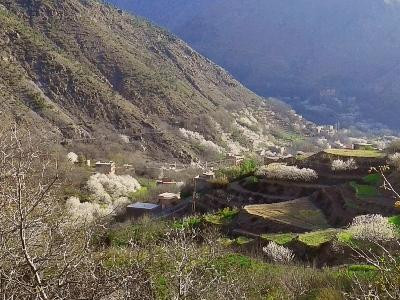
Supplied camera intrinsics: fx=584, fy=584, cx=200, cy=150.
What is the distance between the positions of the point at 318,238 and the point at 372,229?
1607 millimetres

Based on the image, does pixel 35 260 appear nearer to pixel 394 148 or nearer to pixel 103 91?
pixel 394 148

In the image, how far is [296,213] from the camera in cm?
1888

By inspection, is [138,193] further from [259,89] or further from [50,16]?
[259,89]

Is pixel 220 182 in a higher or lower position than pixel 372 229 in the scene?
higher

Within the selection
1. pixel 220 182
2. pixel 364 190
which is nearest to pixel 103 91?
pixel 220 182

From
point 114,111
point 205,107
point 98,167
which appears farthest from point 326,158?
point 205,107

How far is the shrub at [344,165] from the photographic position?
72.1 ft

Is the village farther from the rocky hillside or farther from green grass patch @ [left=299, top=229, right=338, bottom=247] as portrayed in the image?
the rocky hillside

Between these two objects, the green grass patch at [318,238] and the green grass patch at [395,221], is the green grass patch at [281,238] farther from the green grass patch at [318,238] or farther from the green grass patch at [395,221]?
the green grass patch at [395,221]

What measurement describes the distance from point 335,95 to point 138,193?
87090 mm

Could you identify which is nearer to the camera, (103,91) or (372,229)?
(372,229)

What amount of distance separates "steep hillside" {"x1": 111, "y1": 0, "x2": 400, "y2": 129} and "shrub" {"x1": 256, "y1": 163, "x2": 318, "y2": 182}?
259ft

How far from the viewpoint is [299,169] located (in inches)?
916

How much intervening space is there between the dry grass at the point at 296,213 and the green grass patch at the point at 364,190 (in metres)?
1.37
